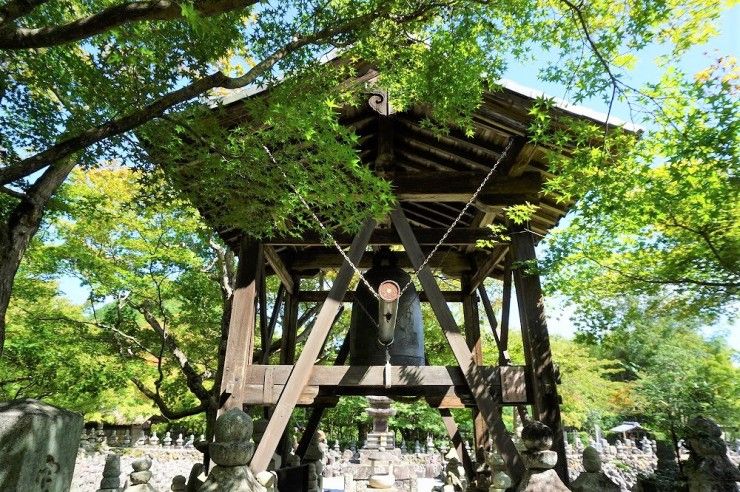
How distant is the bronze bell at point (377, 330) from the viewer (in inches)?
275

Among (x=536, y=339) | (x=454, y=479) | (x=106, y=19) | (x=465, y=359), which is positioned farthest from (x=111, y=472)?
(x=454, y=479)

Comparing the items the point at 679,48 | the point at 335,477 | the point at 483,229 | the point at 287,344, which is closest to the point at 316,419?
the point at 287,344

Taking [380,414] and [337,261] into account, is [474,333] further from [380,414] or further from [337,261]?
[380,414]

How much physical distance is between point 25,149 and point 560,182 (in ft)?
21.9

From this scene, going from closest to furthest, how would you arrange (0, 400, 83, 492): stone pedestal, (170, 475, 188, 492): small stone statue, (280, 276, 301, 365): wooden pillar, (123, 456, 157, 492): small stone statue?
(0, 400, 83, 492): stone pedestal < (123, 456, 157, 492): small stone statue < (170, 475, 188, 492): small stone statue < (280, 276, 301, 365): wooden pillar

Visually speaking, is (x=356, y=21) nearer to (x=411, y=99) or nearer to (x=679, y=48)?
(x=411, y=99)

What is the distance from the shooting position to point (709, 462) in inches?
157

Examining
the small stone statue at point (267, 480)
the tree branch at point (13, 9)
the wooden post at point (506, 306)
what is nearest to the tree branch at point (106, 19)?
the tree branch at point (13, 9)

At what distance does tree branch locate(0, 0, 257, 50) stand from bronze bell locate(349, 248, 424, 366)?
15.4 feet

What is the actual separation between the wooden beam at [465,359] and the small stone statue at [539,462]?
1.27m

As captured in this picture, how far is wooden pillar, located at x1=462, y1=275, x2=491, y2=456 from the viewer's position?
8391 mm

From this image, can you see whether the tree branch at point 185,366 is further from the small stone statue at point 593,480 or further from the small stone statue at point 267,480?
the small stone statue at point 593,480

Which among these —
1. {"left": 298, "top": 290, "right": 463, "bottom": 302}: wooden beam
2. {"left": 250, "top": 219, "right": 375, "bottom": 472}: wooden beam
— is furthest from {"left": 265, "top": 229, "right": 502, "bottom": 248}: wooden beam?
{"left": 298, "top": 290, "right": 463, "bottom": 302}: wooden beam

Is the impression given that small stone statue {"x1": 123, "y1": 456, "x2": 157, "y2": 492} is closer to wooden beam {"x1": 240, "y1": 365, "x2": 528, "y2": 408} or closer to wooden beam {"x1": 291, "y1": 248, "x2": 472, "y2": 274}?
wooden beam {"x1": 240, "y1": 365, "x2": 528, "y2": 408}
